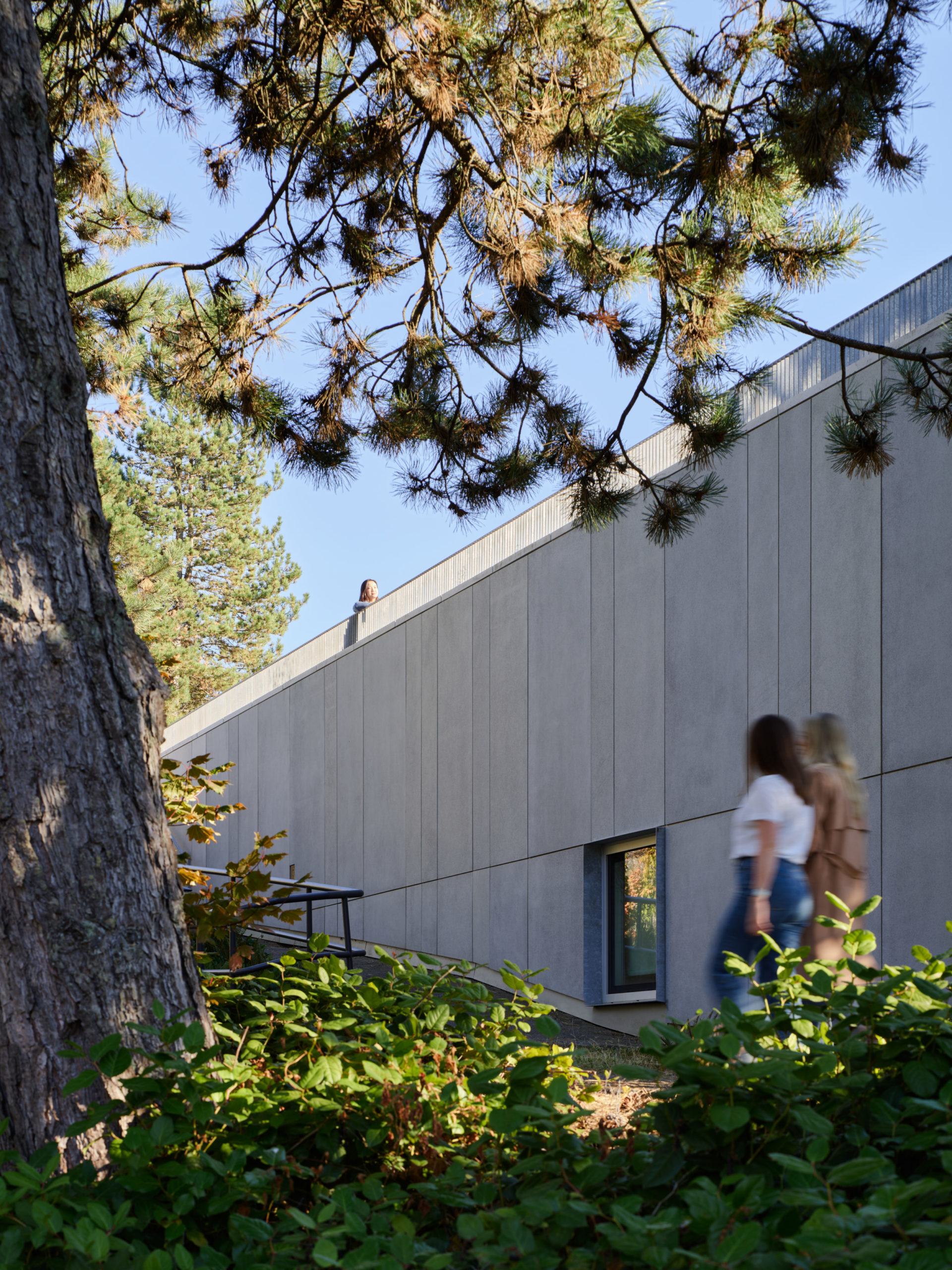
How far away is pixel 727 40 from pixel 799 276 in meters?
1.11

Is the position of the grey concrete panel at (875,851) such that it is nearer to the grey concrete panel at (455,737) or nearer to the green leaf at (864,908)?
the green leaf at (864,908)

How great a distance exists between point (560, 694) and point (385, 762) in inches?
193

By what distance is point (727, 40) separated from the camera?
4.77 m

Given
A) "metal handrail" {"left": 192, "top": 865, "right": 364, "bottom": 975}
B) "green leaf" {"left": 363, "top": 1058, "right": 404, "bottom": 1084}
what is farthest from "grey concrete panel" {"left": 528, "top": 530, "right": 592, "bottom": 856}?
"green leaf" {"left": 363, "top": 1058, "right": 404, "bottom": 1084}

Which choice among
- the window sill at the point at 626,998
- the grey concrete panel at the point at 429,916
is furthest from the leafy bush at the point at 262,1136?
the grey concrete panel at the point at 429,916

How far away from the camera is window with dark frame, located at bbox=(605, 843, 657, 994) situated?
A: 1012cm

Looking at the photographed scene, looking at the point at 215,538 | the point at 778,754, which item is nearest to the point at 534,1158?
the point at 778,754

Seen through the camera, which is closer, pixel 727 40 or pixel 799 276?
pixel 727 40

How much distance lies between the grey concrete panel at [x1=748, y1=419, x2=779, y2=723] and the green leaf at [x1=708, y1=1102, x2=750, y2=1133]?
6610mm

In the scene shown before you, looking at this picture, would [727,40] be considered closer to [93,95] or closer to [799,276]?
[799,276]

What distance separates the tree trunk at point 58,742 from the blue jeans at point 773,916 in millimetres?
2305

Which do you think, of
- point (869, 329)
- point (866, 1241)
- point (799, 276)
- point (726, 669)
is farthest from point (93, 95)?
point (866, 1241)

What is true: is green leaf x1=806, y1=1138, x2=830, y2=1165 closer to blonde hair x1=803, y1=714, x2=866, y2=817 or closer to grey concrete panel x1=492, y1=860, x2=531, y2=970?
blonde hair x1=803, y1=714, x2=866, y2=817

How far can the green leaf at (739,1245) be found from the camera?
60.0 inches
